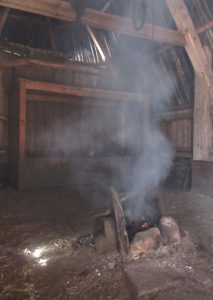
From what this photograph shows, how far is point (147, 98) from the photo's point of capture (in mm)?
8656

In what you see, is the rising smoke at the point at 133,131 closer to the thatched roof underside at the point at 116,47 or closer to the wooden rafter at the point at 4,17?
the thatched roof underside at the point at 116,47

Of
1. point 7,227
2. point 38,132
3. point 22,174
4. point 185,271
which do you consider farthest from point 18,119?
point 185,271

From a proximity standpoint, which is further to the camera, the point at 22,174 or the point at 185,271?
the point at 22,174

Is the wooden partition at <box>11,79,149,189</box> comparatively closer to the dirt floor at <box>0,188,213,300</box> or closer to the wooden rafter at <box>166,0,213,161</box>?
the wooden rafter at <box>166,0,213,161</box>

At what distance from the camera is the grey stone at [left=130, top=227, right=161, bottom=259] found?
3.37m

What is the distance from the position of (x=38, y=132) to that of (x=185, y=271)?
5.71 m

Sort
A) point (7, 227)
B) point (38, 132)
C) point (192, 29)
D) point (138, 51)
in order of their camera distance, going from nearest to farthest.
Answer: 1. point (7, 227)
2. point (192, 29)
3. point (38, 132)
4. point (138, 51)

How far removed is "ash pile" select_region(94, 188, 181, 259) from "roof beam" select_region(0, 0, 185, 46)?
11.3 ft

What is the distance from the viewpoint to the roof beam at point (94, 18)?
4.96 m

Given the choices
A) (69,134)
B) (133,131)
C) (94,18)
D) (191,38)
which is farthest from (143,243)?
(133,131)

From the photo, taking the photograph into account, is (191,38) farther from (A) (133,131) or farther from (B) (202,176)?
(A) (133,131)

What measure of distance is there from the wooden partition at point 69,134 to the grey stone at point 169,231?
444cm

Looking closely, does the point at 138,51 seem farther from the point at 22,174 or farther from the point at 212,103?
the point at 22,174

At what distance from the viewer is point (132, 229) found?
368 centimetres
